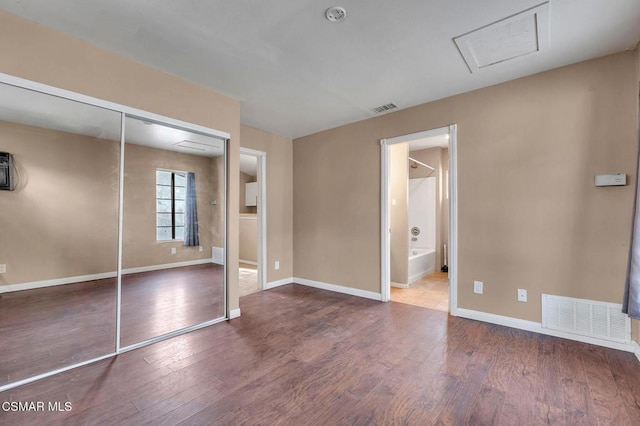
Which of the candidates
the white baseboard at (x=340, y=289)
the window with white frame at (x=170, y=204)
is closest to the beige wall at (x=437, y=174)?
the white baseboard at (x=340, y=289)

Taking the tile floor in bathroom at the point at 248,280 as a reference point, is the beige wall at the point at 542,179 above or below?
above

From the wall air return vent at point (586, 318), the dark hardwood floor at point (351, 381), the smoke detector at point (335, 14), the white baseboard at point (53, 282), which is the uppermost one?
the smoke detector at point (335, 14)

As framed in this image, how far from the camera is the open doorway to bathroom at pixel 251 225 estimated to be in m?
4.51

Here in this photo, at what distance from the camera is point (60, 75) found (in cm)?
215

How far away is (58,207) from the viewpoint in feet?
7.73

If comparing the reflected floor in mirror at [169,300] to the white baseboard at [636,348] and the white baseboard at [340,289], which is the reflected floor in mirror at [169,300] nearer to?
the white baseboard at [340,289]

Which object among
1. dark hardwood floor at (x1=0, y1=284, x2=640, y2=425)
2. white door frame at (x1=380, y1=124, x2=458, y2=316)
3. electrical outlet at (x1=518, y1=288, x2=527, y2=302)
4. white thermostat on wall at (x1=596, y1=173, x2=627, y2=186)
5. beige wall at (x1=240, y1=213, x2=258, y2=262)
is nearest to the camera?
dark hardwood floor at (x1=0, y1=284, x2=640, y2=425)

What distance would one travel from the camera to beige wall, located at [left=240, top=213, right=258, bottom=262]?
21.9 ft

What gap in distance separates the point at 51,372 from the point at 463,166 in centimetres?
413

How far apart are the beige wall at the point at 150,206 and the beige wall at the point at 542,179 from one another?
2.49 metres

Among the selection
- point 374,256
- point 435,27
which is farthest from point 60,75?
point 374,256

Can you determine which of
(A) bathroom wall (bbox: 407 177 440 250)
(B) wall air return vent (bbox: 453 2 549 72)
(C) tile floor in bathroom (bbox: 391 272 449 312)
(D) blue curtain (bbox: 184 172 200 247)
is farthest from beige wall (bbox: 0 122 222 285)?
(A) bathroom wall (bbox: 407 177 440 250)

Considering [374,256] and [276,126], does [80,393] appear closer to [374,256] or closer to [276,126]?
[374,256]

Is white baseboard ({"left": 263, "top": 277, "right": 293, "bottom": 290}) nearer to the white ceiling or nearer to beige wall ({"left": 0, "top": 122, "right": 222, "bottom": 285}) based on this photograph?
beige wall ({"left": 0, "top": 122, "right": 222, "bottom": 285})
